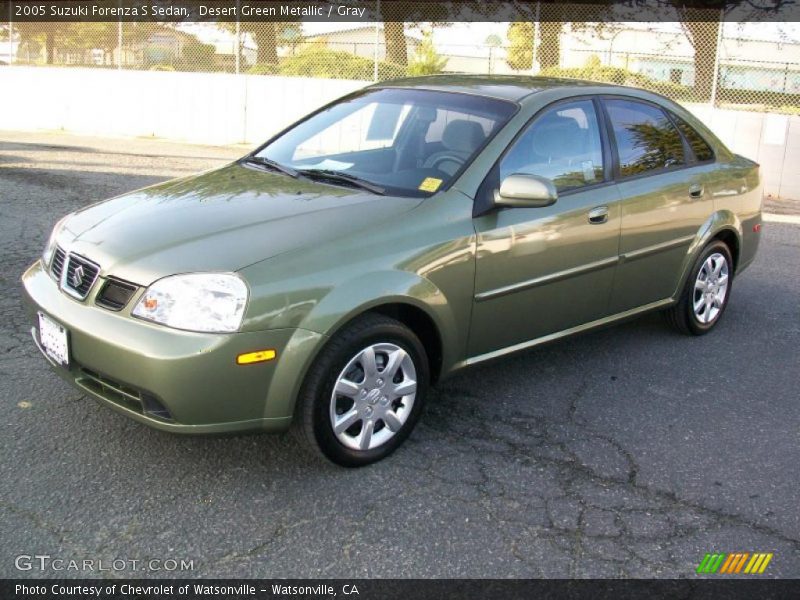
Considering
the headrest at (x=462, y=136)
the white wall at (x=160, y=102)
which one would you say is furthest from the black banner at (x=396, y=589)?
the white wall at (x=160, y=102)

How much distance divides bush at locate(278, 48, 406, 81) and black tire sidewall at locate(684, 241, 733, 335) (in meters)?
10.4

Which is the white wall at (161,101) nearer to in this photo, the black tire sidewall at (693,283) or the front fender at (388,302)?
the black tire sidewall at (693,283)

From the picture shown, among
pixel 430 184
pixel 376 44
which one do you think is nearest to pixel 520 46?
pixel 376 44

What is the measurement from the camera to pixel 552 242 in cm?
405

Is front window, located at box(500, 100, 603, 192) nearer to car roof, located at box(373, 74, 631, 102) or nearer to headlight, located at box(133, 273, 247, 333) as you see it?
car roof, located at box(373, 74, 631, 102)

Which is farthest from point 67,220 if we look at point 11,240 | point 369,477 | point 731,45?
point 731,45

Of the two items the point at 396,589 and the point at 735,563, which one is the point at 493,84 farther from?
the point at 396,589

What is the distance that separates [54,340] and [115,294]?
16.2 inches

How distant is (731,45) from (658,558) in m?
11.2

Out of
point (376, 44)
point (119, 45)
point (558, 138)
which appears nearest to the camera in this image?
point (558, 138)

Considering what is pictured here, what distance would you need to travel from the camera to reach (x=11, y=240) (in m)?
6.88

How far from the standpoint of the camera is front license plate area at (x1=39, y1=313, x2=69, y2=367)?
330 cm

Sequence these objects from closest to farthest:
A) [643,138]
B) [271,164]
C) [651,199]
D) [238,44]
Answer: [271,164] < [651,199] < [643,138] < [238,44]

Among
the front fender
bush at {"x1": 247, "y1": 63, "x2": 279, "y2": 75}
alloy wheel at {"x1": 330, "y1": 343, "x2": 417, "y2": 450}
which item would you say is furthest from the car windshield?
bush at {"x1": 247, "y1": 63, "x2": 279, "y2": 75}
